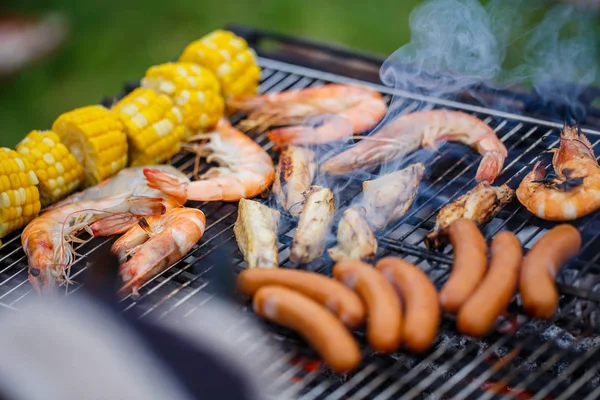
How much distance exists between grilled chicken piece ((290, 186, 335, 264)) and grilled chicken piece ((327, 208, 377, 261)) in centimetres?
8

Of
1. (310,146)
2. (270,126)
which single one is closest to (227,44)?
(270,126)

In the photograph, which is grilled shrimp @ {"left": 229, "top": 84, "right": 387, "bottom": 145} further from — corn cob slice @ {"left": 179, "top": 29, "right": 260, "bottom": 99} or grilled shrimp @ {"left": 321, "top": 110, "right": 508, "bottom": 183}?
grilled shrimp @ {"left": 321, "top": 110, "right": 508, "bottom": 183}

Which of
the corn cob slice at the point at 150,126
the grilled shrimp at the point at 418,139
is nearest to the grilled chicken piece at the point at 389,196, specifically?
the grilled shrimp at the point at 418,139

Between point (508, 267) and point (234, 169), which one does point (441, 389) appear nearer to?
point (508, 267)

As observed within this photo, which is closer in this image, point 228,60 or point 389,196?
point 389,196

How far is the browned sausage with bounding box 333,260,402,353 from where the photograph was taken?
2723 millimetres

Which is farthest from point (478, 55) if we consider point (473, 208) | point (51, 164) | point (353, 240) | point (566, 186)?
point (51, 164)

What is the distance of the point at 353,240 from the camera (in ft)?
10.7

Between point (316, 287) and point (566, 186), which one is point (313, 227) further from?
point (566, 186)

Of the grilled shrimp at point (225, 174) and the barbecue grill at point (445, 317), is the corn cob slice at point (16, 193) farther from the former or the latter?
the grilled shrimp at point (225, 174)

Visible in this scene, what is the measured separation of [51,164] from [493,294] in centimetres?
266

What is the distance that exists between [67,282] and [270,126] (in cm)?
194

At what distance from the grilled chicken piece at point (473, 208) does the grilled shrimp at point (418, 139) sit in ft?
1.10

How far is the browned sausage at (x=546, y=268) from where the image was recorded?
2.83 m
